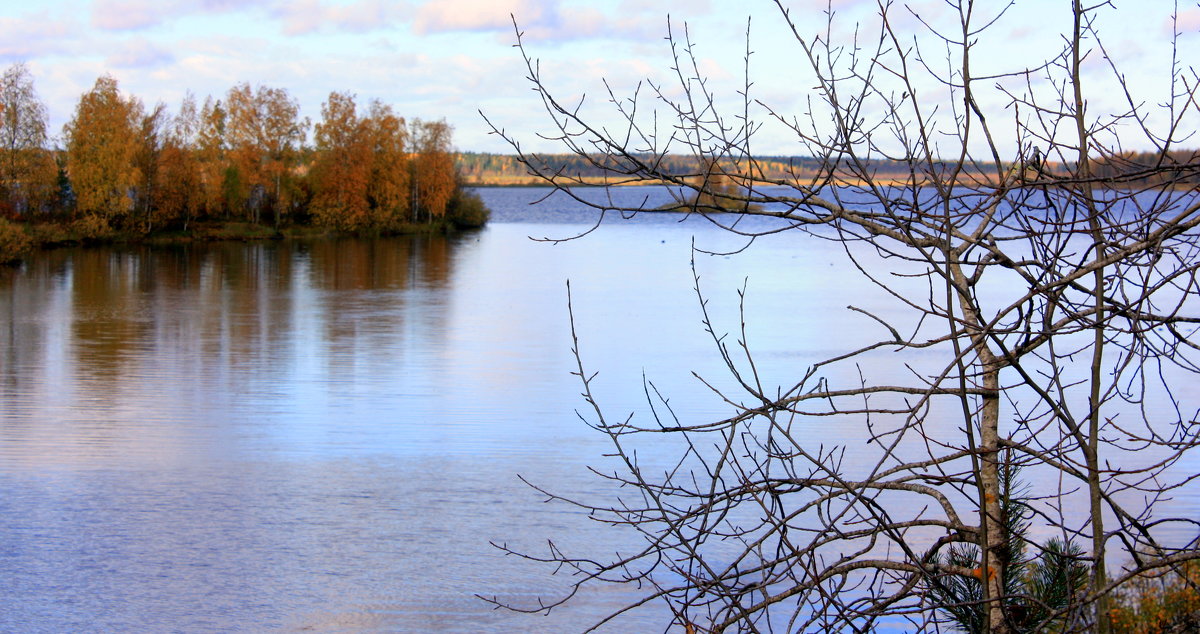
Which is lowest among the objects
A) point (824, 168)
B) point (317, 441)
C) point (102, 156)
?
point (317, 441)

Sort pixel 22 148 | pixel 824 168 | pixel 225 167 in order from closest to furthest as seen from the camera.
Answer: pixel 824 168 < pixel 22 148 < pixel 225 167

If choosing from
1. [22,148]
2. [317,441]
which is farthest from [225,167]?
[317,441]

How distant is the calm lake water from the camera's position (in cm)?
754

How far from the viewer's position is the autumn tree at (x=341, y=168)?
2160 inches

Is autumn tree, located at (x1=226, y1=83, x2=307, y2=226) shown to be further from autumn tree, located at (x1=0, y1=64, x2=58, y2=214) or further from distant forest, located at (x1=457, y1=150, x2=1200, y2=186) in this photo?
distant forest, located at (x1=457, y1=150, x2=1200, y2=186)

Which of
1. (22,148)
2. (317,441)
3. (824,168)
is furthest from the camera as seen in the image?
(22,148)

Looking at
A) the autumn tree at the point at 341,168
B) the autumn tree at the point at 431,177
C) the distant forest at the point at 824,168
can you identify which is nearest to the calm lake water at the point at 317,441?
the distant forest at the point at 824,168

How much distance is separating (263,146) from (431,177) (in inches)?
378

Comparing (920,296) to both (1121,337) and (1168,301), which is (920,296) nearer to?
(1168,301)

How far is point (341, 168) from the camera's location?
55562 mm

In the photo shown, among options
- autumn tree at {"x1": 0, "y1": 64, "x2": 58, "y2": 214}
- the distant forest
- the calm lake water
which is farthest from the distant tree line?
the distant forest

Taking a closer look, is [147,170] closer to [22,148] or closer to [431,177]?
[22,148]

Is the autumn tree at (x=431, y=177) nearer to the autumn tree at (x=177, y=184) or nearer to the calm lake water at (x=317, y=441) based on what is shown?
the autumn tree at (x=177, y=184)

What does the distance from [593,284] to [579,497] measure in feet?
62.8
